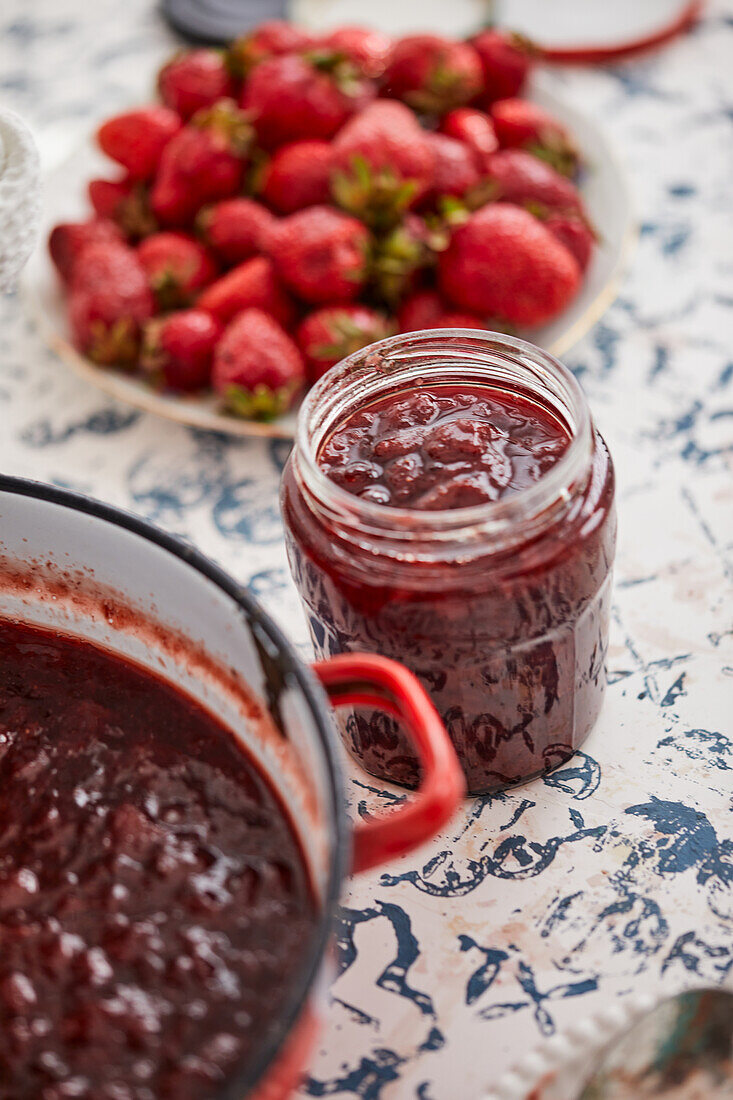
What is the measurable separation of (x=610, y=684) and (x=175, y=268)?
32.1 inches

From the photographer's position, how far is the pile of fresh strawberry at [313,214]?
134cm

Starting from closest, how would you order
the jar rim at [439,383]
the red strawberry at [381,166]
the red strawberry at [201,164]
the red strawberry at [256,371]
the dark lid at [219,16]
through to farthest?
the jar rim at [439,383] < the red strawberry at [256,371] < the red strawberry at [381,166] < the red strawberry at [201,164] < the dark lid at [219,16]

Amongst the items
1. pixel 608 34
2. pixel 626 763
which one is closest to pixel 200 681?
pixel 626 763

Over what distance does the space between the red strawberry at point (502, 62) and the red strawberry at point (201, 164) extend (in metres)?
0.38

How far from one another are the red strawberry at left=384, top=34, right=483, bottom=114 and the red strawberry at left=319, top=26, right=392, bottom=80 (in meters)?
0.03

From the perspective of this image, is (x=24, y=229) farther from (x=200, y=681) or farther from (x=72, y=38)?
(x=72, y=38)

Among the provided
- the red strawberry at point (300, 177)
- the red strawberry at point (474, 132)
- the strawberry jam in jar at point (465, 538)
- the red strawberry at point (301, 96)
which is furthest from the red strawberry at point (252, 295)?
the strawberry jam in jar at point (465, 538)

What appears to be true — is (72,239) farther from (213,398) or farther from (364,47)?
(364,47)

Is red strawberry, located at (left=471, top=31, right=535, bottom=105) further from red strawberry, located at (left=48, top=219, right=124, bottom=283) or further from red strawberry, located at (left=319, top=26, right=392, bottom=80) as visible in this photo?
red strawberry, located at (left=48, top=219, right=124, bottom=283)

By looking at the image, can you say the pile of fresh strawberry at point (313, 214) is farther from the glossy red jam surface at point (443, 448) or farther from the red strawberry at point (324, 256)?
the glossy red jam surface at point (443, 448)

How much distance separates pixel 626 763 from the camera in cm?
99

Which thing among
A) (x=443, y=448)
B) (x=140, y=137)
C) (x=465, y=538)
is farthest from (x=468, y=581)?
(x=140, y=137)

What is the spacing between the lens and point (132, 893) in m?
0.77

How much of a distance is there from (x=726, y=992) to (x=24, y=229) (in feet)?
2.51
